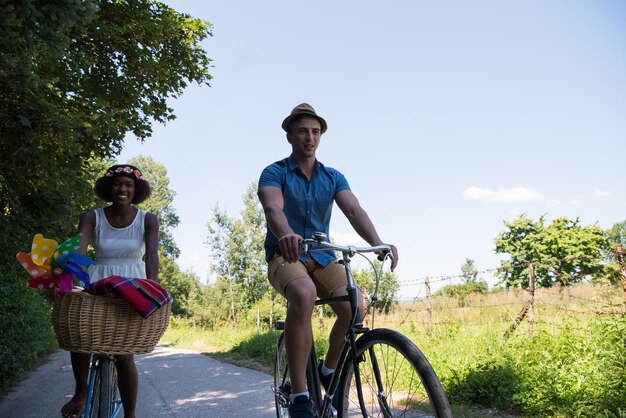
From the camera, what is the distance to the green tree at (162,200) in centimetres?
4775

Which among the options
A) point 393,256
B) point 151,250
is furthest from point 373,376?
point 151,250

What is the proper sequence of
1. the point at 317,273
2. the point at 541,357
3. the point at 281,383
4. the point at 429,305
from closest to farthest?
1. the point at 317,273
2. the point at 281,383
3. the point at 541,357
4. the point at 429,305

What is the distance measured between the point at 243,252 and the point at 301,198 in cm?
3649

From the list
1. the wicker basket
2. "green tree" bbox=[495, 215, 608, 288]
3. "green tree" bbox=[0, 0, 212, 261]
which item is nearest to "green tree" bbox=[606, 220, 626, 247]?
"green tree" bbox=[495, 215, 608, 288]

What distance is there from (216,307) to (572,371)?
120 ft

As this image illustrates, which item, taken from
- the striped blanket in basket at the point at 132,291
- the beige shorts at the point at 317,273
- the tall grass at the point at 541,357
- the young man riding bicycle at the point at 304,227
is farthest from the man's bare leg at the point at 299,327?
the tall grass at the point at 541,357

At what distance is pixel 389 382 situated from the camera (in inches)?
106

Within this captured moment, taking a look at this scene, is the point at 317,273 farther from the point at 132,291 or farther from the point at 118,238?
the point at 118,238

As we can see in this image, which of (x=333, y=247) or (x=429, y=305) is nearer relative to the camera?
(x=333, y=247)

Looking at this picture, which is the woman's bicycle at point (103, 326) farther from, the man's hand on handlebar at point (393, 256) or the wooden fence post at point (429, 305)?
the wooden fence post at point (429, 305)

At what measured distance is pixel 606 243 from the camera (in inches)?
2297

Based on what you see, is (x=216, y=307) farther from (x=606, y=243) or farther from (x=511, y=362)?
(x=606, y=243)

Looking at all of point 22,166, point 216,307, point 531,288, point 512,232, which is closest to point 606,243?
point 512,232

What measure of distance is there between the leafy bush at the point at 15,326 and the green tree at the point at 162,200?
124 feet
